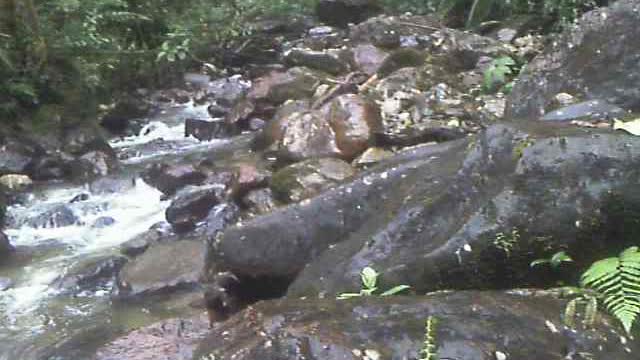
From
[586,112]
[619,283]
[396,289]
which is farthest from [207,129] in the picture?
[619,283]

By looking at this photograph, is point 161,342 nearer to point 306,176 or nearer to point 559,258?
point 306,176

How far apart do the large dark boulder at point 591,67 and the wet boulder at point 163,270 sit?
296 centimetres

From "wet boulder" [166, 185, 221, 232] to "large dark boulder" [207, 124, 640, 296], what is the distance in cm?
377

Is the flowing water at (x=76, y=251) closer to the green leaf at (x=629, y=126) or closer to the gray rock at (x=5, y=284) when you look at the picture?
the gray rock at (x=5, y=284)

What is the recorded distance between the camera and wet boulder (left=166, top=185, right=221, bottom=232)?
8.52m

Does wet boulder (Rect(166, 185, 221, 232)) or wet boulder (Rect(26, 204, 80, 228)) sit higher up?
wet boulder (Rect(166, 185, 221, 232))

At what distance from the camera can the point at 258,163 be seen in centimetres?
923

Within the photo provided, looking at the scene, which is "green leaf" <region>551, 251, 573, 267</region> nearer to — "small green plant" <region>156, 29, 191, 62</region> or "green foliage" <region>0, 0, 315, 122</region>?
"green foliage" <region>0, 0, 315, 122</region>

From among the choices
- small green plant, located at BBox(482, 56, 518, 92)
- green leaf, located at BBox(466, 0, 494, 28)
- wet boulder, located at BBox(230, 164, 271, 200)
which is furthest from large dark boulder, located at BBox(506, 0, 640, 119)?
green leaf, located at BBox(466, 0, 494, 28)

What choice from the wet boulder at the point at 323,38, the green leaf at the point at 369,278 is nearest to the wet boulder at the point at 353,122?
the green leaf at the point at 369,278

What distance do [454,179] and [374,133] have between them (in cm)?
395

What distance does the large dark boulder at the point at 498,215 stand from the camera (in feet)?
12.2

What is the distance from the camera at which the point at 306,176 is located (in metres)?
7.49

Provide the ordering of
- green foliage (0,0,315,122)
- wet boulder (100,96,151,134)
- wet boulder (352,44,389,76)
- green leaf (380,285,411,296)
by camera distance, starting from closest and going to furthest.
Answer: green leaf (380,285,411,296) < wet boulder (352,44,389,76) < green foliage (0,0,315,122) < wet boulder (100,96,151,134)
